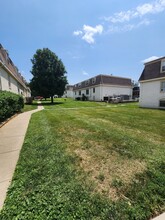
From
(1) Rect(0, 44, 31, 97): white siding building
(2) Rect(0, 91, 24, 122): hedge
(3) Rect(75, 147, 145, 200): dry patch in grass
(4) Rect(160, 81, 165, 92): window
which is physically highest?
(1) Rect(0, 44, 31, 97): white siding building

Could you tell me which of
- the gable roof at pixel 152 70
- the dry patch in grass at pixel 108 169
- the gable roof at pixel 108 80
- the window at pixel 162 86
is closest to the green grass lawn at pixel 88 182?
the dry patch in grass at pixel 108 169

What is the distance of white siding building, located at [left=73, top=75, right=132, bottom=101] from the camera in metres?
29.7

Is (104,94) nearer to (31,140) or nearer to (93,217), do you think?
(31,140)

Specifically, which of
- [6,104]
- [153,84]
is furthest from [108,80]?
[6,104]

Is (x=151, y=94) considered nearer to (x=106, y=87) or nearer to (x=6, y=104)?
(x=106, y=87)

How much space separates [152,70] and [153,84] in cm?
179

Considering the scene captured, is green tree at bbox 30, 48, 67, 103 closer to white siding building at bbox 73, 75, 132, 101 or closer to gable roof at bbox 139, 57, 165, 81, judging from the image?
white siding building at bbox 73, 75, 132, 101

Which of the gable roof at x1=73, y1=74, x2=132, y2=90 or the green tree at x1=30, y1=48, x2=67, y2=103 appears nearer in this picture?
the green tree at x1=30, y1=48, x2=67, y2=103

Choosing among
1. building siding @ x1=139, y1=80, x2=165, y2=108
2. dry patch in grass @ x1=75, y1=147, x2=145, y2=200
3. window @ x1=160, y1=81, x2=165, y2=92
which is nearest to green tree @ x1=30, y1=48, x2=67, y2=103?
building siding @ x1=139, y1=80, x2=165, y2=108

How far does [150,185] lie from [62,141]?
289 centimetres

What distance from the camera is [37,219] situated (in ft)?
5.71

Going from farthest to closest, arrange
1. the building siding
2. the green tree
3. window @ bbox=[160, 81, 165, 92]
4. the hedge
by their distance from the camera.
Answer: the green tree < the building siding < window @ bbox=[160, 81, 165, 92] < the hedge

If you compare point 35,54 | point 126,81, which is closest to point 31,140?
point 35,54

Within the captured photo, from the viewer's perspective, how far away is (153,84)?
1645 cm
